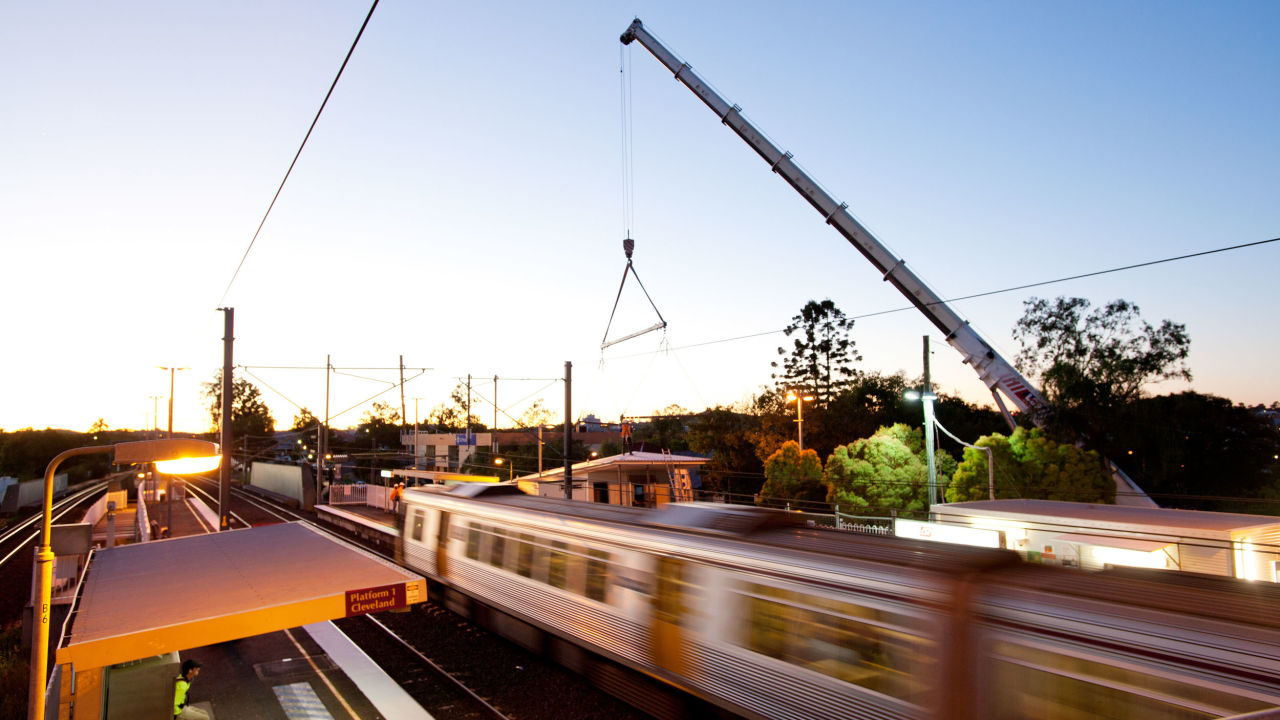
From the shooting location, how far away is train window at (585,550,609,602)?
10.9 metres

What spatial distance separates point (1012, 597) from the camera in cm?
624

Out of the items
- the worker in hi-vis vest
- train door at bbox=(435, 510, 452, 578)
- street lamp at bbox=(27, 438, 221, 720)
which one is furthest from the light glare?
train door at bbox=(435, 510, 452, 578)

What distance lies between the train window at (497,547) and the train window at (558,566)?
76.9 inches

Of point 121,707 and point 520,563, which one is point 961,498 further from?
point 121,707

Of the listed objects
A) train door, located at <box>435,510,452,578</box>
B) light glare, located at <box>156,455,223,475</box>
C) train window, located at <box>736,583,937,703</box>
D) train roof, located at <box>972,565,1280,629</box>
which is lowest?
train door, located at <box>435,510,452,578</box>

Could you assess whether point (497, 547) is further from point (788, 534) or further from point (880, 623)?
point (880, 623)

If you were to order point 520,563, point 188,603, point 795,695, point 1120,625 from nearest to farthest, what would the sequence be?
point 1120,625
point 795,695
point 188,603
point 520,563

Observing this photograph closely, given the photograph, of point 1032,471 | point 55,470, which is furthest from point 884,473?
point 55,470

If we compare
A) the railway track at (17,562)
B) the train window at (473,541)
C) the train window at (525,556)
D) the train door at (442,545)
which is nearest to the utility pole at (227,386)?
the railway track at (17,562)

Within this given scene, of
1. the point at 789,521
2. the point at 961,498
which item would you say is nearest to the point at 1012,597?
the point at 789,521

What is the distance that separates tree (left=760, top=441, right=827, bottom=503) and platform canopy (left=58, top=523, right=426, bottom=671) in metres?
27.9

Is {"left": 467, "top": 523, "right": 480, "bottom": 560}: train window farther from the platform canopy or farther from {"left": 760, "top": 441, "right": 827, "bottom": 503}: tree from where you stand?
{"left": 760, "top": 441, "right": 827, "bottom": 503}: tree

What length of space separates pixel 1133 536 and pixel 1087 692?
13495 mm

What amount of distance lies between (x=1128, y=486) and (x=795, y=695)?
3233 cm
